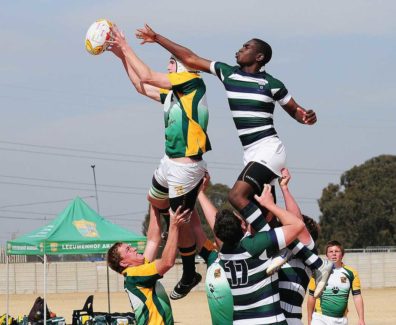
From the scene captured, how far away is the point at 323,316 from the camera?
46.8 ft

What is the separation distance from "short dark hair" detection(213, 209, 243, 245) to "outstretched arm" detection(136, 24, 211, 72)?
1669mm

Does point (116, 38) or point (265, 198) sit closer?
point (265, 198)

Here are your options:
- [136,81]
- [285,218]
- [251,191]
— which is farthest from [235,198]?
[136,81]

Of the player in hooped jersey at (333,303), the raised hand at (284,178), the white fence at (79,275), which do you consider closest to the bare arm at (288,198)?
the raised hand at (284,178)

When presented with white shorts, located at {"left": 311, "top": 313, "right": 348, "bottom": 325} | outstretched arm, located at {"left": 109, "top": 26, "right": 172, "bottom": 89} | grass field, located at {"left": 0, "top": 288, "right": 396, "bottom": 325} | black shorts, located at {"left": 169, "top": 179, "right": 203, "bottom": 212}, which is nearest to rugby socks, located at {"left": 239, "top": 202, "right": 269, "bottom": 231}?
black shorts, located at {"left": 169, "top": 179, "right": 203, "bottom": 212}

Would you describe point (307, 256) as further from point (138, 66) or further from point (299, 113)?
point (138, 66)

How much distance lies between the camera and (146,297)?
959cm

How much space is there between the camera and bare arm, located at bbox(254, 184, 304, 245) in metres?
7.91

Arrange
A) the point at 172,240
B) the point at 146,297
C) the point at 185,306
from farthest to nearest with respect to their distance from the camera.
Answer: the point at 185,306, the point at 146,297, the point at 172,240

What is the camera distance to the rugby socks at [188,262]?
10289 mm

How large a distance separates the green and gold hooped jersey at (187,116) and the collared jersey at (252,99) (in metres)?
0.49

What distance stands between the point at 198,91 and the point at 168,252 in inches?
60.3

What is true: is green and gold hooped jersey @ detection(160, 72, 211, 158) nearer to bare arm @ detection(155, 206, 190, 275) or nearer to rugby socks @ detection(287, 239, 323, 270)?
bare arm @ detection(155, 206, 190, 275)

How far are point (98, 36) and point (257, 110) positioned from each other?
5.89 feet
